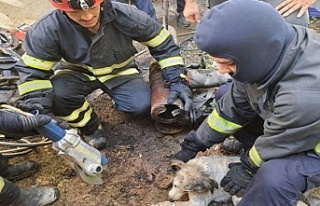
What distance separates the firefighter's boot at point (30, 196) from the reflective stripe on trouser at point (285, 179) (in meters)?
1.34

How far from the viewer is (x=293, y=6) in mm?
3229

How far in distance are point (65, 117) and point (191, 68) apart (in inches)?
45.4

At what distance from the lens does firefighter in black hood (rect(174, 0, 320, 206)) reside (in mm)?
2041

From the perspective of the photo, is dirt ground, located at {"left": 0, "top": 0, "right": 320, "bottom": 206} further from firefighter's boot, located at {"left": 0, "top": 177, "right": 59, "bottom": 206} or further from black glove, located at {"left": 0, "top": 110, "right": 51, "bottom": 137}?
black glove, located at {"left": 0, "top": 110, "right": 51, "bottom": 137}

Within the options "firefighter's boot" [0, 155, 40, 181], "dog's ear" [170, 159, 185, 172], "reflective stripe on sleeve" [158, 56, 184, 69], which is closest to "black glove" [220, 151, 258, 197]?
"dog's ear" [170, 159, 185, 172]

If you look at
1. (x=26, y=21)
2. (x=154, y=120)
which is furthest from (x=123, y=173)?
(x=26, y=21)

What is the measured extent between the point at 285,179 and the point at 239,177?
1.15 feet

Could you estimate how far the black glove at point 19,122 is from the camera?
98.1 inches

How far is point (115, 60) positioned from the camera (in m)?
3.35

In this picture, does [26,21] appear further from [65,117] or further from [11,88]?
[65,117]

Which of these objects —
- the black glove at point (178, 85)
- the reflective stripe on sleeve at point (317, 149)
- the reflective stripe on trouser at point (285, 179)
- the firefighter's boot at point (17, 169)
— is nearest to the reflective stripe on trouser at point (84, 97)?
the black glove at point (178, 85)

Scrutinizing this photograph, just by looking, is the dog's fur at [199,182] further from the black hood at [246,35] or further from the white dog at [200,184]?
the black hood at [246,35]

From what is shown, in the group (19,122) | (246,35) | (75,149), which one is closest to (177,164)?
(75,149)

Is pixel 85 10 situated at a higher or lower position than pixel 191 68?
higher
